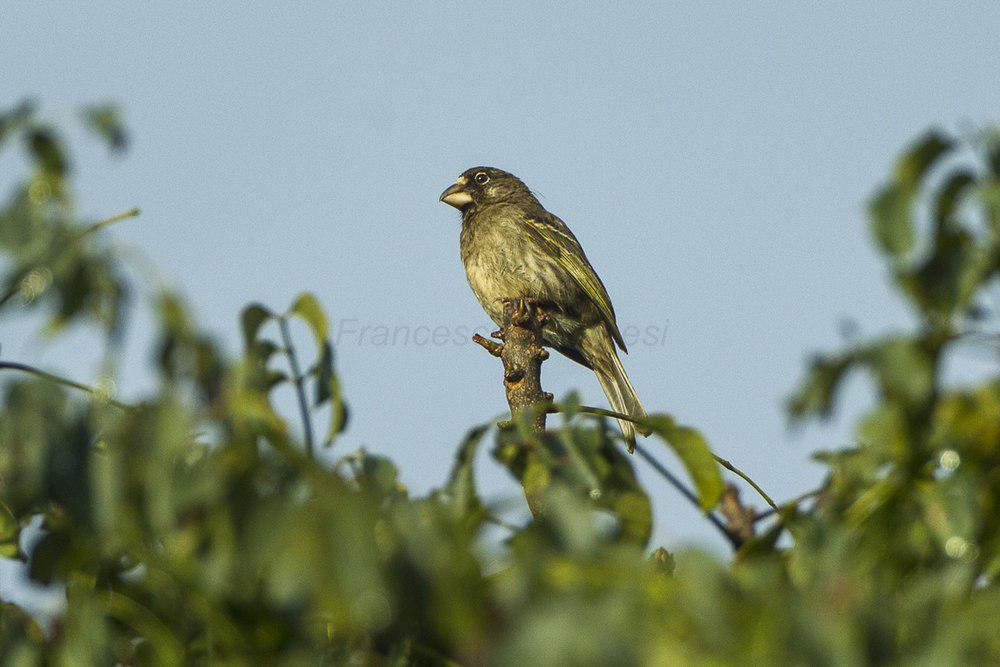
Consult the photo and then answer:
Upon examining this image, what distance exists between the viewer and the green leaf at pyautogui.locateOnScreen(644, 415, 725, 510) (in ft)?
7.15

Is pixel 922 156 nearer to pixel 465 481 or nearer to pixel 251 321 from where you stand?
pixel 465 481

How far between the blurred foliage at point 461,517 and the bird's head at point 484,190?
315 inches

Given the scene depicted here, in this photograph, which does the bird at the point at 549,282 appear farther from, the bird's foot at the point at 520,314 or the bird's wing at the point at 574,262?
the bird's foot at the point at 520,314

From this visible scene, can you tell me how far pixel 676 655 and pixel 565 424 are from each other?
789 mm

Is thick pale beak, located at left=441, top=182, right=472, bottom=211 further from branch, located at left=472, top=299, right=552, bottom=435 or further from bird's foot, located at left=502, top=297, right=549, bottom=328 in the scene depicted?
branch, located at left=472, top=299, right=552, bottom=435

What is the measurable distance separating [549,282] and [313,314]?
7.32 meters

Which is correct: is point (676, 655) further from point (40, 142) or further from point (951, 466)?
point (40, 142)

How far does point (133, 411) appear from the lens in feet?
6.12

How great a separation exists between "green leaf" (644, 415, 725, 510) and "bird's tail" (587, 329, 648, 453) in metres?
6.94

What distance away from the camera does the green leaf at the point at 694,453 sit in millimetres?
2180

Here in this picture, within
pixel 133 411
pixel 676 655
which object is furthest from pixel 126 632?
pixel 676 655

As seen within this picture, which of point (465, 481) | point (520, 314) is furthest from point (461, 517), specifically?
point (520, 314)

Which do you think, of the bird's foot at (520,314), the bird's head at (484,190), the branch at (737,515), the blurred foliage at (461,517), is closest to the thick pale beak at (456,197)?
the bird's head at (484,190)

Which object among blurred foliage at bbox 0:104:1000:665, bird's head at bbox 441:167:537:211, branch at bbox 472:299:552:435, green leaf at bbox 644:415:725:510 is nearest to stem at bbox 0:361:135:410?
blurred foliage at bbox 0:104:1000:665
